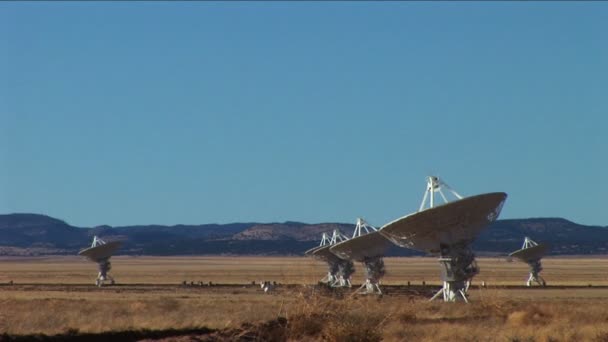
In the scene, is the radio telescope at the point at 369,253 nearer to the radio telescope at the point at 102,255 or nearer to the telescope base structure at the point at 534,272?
the telescope base structure at the point at 534,272

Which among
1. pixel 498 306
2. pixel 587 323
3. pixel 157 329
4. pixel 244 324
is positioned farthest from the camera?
pixel 498 306

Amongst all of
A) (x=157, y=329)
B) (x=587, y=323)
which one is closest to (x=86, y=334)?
(x=157, y=329)

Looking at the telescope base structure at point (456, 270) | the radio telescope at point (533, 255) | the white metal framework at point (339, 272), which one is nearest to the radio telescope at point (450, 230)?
the telescope base structure at point (456, 270)

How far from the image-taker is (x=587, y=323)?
40.2 meters

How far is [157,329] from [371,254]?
153 ft

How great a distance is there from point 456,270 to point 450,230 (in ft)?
12.4

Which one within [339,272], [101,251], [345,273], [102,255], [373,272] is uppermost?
[101,251]

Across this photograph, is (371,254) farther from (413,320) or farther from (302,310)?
(302,310)

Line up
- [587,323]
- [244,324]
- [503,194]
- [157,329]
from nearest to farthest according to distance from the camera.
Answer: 1. [244,324]
2. [157,329]
3. [587,323]
4. [503,194]

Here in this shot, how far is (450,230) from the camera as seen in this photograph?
191 ft

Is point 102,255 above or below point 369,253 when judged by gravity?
above

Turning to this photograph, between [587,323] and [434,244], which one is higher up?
[434,244]

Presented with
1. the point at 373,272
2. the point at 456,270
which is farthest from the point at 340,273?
the point at 456,270

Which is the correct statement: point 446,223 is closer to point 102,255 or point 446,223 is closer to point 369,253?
point 369,253
